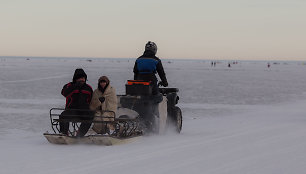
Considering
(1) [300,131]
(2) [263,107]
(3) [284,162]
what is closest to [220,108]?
(2) [263,107]

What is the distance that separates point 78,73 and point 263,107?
10.7 meters

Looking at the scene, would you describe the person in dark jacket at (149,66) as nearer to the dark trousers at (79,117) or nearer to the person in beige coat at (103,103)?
the person in beige coat at (103,103)

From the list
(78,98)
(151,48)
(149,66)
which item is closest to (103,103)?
(78,98)

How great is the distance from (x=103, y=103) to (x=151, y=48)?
174cm

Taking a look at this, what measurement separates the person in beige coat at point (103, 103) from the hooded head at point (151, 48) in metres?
1.40

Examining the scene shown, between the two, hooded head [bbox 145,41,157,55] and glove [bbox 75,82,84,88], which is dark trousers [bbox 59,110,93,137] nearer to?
glove [bbox 75,82,84,88]

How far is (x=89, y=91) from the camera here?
8.65 metres

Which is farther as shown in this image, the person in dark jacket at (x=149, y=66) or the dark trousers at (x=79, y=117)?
the person in dark jacket at (x=149, y=66)

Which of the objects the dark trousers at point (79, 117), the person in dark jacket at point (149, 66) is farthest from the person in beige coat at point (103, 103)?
the person in dark jacket at point (149, 66)

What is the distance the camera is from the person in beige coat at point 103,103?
28.8ft

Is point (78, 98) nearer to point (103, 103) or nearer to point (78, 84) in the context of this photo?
point (78, 84)

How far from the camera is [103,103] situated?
878 centimetres

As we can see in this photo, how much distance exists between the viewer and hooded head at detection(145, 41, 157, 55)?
32.2 feet

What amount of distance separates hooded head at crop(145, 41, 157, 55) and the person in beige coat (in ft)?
4.59
